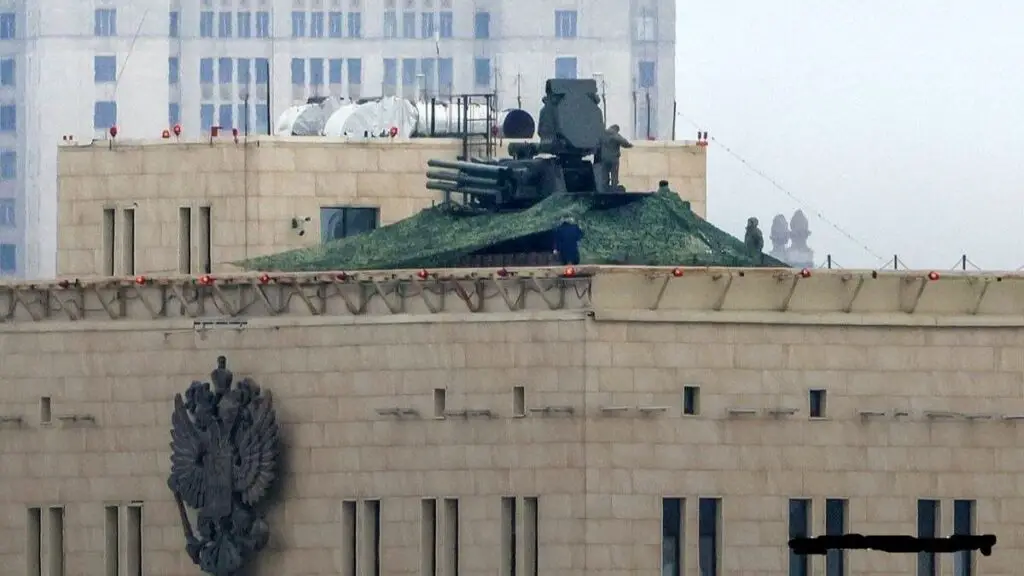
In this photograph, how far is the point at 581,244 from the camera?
79750mm

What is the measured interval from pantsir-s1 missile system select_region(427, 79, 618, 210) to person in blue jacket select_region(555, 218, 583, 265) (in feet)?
6.66

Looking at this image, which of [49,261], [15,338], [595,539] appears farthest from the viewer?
[49,261]

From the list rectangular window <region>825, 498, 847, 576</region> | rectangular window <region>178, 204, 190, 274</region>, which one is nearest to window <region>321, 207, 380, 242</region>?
rectangular window <region>178, 204, 190, 274</region>

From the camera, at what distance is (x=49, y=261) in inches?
7835

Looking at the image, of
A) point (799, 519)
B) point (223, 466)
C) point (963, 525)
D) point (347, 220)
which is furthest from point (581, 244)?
point (347, 220)

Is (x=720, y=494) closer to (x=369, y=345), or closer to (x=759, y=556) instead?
(x=759, y=556)

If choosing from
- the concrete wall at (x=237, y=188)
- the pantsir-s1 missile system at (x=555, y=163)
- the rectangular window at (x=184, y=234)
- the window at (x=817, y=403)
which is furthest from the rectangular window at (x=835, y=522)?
the rectangular window at (x=184, y=234)

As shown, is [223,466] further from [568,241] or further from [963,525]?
[963,525]

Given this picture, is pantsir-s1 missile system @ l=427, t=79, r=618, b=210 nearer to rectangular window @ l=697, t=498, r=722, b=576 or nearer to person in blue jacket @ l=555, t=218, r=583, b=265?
person in blue jacket @ l=555, t=218, r=583, b=265

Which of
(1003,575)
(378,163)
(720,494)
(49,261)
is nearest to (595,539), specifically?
(720,494)

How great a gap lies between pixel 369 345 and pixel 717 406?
681 cm

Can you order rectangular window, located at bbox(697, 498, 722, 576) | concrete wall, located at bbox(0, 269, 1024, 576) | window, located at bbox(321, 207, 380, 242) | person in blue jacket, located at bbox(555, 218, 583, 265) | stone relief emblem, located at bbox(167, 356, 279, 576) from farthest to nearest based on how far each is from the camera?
1. window, located at bbox(321, 207, 380, 242)
2. stone relief emblem, located at bbox(167, 356, 279, 576)
3. person in blue jacket, located at bbox(555, 218, 583, 265)
4. rectangular window, located at bbox(697, 498, 722, 576)
5. concrete wall, located at bbox(0, 269, 1024, 576)

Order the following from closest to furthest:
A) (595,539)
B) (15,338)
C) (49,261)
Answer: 1. (595,539)
2. (15,338)
3. (49,261)

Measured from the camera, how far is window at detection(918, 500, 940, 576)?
78.2 meters
